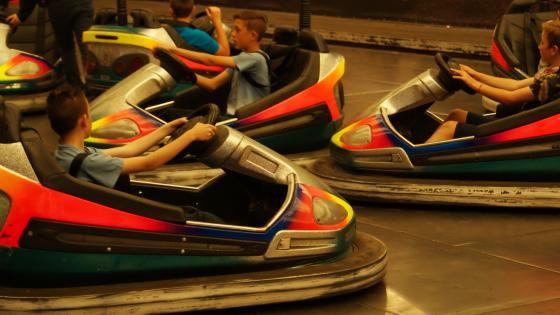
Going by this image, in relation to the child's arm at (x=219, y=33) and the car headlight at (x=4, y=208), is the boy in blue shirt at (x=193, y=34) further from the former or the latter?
the car headlight at (x=4, y=208)

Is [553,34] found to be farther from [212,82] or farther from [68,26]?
[68,26]

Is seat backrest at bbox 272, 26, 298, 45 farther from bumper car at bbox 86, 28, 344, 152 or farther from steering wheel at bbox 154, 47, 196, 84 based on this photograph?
steering wheel at bbox 154, 47, 196, 84

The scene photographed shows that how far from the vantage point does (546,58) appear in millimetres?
5109

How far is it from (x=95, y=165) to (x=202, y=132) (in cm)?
36

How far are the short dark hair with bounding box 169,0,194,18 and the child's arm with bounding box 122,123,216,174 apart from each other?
137 inches

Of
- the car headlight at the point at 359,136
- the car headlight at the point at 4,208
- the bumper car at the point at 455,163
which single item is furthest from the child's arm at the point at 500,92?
the car headlight at the point at 4,208

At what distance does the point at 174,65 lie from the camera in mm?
5473

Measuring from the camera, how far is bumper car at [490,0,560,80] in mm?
6863

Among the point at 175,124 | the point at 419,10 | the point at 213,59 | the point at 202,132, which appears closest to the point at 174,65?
the point at 213,59

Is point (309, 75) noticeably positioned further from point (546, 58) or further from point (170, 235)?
Result: point (170, 235)

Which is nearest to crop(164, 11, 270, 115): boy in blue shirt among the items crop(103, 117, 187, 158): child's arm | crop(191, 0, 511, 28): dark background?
crop(103, 117, 187, 158): child's arm

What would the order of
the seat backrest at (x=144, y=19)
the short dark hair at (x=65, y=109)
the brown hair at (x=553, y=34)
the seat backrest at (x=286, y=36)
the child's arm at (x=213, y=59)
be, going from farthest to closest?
1. the seat backrest at (x=144, y=19)
2. the seat backrest at (x=286, y=36)
3. the child's arm at (x=213, y=59)
4. the brown hair at (x=553, y=34)
5. the short dark hair at (x=65, y=109)

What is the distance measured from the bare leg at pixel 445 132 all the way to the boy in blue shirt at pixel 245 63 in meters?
1.03

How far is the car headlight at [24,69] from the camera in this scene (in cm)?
744
